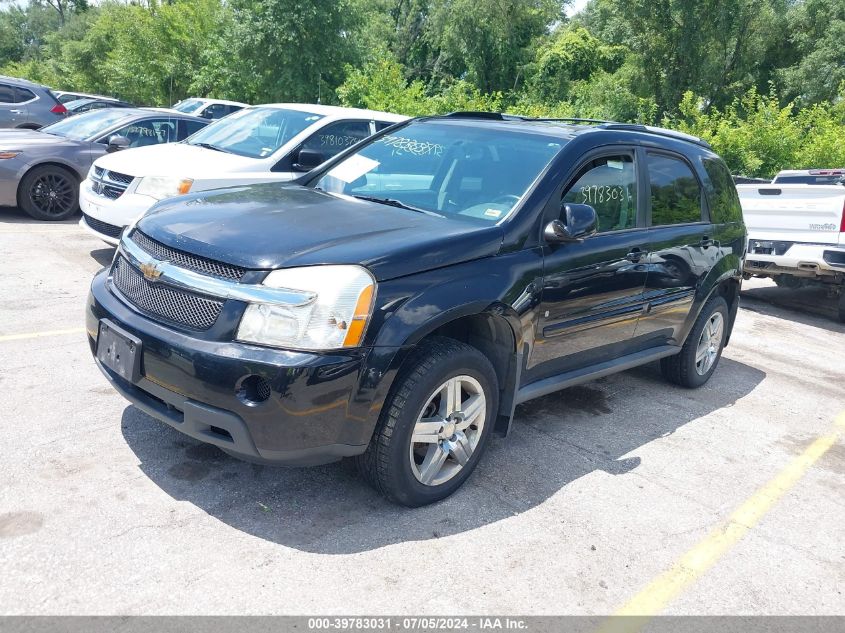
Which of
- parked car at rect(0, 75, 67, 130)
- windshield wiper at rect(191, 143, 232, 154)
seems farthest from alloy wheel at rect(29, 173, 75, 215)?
parked car at rect(0, 75, 67, 130)

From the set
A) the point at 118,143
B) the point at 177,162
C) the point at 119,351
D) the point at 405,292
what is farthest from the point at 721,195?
the point at 118,143

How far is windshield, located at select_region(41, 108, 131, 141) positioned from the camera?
33.1ft

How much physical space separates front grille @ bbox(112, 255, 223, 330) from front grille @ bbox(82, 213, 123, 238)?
3.76 m

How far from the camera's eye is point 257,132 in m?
8.00

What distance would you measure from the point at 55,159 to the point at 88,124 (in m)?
1.33

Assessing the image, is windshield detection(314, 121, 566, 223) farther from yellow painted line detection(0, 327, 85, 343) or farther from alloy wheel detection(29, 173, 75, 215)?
alloy wheel detection(29, 173, 75, 215)

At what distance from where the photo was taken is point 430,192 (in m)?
4.20

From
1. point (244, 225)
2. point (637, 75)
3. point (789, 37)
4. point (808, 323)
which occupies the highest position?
point (789, 37)

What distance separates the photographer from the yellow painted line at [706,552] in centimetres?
300

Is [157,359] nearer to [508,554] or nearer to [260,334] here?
[260,334]

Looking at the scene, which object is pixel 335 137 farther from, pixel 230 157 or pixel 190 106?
pixel 190 106

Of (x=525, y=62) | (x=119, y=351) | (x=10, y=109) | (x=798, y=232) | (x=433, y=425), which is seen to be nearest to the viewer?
(x=119, y=351)
